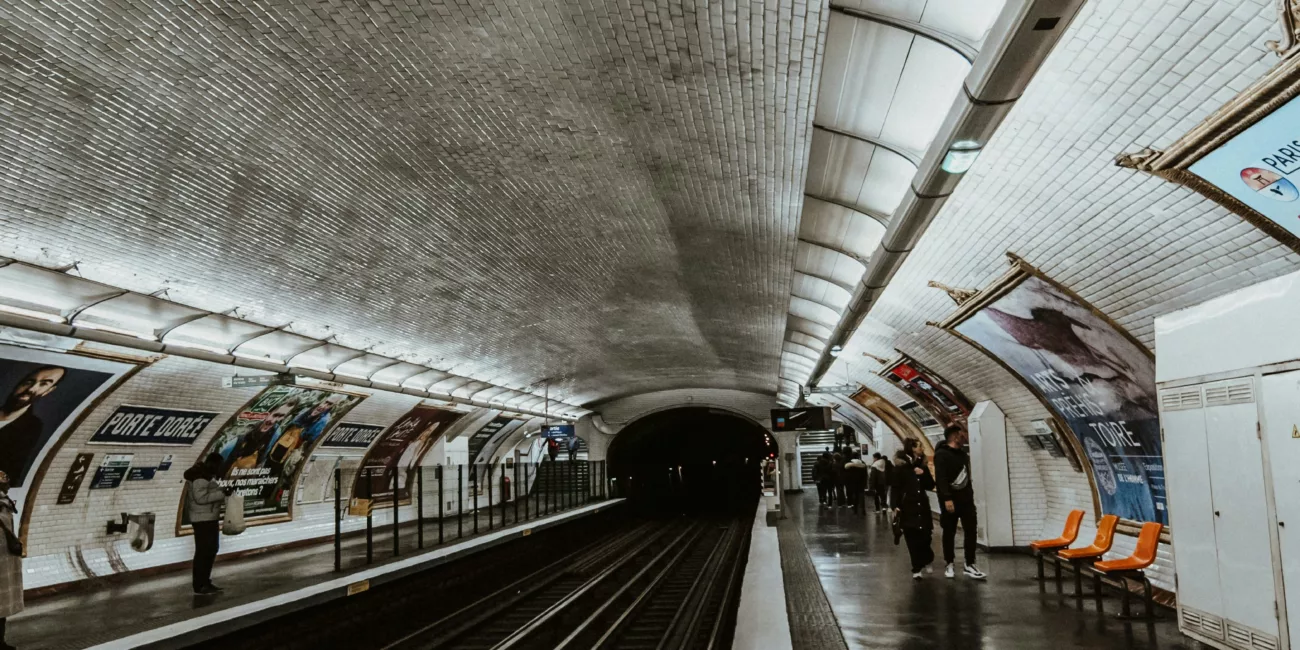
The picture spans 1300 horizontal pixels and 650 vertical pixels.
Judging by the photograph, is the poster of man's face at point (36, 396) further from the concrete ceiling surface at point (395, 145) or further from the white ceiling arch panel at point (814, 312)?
the white ceiling arch panel at point (814, 312)

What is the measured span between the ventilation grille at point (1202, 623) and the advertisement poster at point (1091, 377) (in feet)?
7.19

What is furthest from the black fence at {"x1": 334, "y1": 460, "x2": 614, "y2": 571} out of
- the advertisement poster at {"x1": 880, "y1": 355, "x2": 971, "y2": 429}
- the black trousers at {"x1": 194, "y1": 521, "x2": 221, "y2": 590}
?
the advertisement poster at {"x1": 880, "y1": 355, "x2": 971, "y2": 429}

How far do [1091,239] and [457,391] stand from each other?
51.7ft

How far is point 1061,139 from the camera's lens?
5.62 metres

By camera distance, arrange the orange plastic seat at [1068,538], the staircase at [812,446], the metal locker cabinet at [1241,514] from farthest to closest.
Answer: the staircase at [812,446]
the orange plastic seat at [1068,538]
the metal locker cabinet at [1241,514]

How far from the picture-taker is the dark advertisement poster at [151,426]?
1131 centimetres

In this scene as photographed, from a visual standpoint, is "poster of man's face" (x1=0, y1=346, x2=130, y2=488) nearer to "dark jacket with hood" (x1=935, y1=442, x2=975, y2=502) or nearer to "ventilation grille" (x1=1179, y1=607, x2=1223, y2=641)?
"dark jacket with hood" (x1=935, y1=442, x2=975, y2=502)

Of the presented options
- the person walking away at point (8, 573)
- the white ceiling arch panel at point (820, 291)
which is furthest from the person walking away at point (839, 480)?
the person walking away at point (8, 573)

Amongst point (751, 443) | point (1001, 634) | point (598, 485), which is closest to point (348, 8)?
point (1001, 634)

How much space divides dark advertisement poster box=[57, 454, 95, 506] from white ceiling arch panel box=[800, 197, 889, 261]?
8856 mm

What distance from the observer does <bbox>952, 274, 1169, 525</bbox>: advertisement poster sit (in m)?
8.36

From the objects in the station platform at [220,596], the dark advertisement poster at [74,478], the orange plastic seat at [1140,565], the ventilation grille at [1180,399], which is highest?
the ventilation grille at [1180,399]

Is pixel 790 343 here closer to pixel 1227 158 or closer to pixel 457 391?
pixel 457 391

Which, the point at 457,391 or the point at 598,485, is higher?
the point at 457,391
